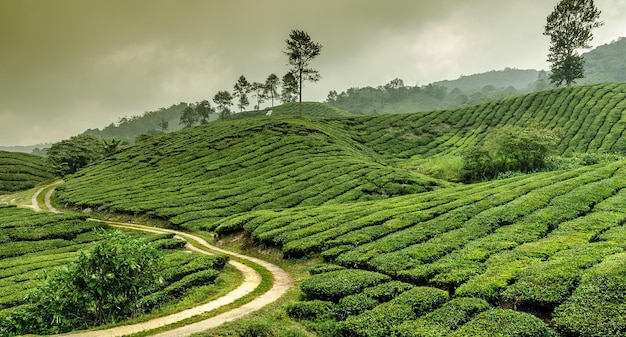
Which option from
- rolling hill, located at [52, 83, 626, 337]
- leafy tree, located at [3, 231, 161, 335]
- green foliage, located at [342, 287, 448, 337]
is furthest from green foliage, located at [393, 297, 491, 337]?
leafy tree, located at [3, 231, 161, 335]

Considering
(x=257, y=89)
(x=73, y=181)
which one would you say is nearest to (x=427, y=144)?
(x=73, y=181)

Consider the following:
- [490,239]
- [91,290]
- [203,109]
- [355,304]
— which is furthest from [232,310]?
[203,109]

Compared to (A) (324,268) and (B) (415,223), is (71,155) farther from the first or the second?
(B) (415,223)

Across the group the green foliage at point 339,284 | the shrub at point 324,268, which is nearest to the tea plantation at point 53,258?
the shrub at point 324,268

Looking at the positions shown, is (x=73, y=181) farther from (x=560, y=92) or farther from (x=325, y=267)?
(x=560, y=92)

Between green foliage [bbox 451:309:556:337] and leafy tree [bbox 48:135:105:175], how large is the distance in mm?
95961

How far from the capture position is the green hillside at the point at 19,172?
8738 cm

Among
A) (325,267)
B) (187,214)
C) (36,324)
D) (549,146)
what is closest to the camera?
(36,324)

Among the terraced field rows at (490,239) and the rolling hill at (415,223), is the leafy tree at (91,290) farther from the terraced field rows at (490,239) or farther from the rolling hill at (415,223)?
the terraced field rows at (490,239)

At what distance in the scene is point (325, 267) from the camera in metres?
22.3

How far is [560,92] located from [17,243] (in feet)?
326

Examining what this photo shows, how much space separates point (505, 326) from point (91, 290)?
1803 cm

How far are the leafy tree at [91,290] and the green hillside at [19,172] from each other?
8858 centimetres

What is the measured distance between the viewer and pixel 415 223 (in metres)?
27.7
